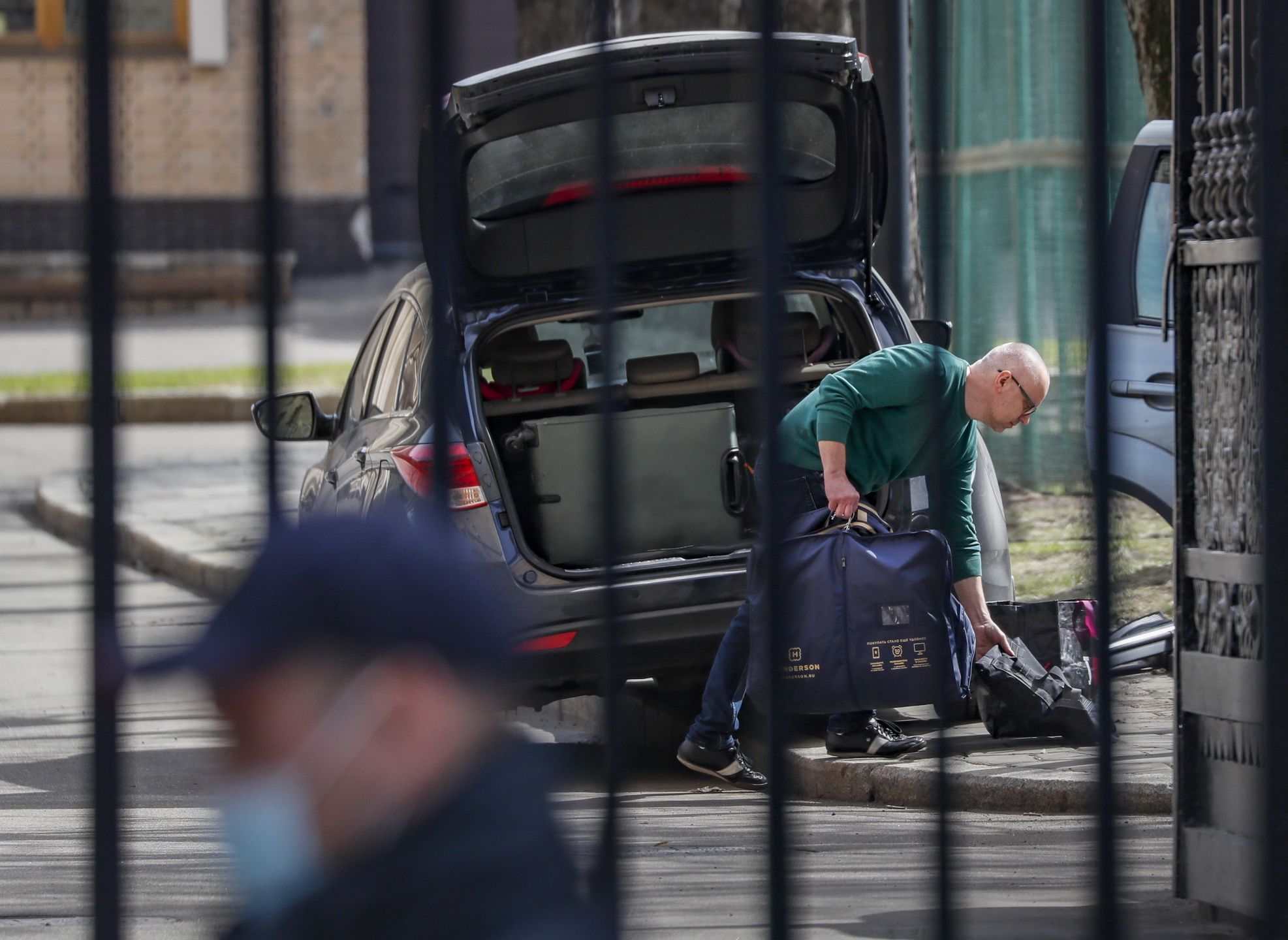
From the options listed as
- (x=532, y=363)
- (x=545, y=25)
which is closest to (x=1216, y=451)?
(x=532, y=363)

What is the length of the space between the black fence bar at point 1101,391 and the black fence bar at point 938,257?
0.58 ft

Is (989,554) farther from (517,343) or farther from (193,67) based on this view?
(193,67)

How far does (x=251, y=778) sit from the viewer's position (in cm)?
135

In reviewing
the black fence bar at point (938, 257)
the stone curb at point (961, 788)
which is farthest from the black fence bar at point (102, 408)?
the stone curb at point (961, 788)

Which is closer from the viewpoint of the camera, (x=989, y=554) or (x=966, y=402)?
(x=966, y=402)

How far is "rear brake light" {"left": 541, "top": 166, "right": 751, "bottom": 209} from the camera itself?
629cm

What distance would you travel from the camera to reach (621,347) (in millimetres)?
6605

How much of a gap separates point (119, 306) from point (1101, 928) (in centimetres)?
129

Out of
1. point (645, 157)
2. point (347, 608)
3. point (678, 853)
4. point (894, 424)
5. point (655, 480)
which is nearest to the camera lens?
point (347, 608)

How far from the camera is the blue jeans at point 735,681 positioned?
572 centimetres

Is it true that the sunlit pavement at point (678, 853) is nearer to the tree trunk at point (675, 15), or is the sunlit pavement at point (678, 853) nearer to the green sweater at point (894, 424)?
the green sweater at point (894, 424)

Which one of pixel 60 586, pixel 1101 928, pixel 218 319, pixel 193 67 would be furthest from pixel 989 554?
pixel 193 67

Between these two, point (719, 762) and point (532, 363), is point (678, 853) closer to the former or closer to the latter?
point (719, 762)

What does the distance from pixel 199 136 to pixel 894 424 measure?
19531 millimetres
